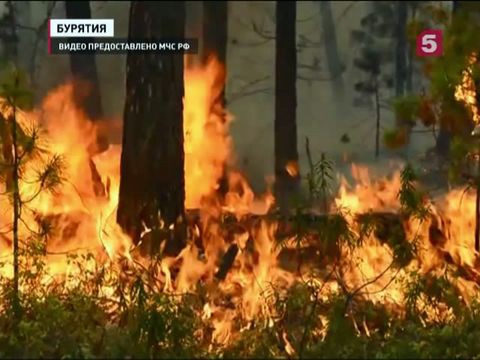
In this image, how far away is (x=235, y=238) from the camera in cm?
590

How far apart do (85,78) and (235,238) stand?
3876mm

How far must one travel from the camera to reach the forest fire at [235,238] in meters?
5.05

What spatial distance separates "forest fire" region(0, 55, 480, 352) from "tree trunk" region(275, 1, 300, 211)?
7.10 feet

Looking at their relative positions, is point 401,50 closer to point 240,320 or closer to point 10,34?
point 10,34

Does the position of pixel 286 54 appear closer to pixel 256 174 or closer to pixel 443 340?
pixel 256 174

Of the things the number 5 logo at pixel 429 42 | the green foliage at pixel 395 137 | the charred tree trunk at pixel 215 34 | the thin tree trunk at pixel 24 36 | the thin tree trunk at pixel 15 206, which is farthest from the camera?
the thin tree trunk at pixel 24 36

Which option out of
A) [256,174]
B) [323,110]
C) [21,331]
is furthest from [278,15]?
[21,331]

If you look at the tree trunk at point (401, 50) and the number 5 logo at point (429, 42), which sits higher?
the tree trunk at point (401, 50)

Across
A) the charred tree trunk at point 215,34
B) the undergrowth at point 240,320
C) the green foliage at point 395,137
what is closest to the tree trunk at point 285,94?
the charred tree trunk at point 215,34

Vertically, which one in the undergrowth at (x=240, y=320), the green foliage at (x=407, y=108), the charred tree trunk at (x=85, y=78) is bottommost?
the undergrowth at (x=240, y=320)

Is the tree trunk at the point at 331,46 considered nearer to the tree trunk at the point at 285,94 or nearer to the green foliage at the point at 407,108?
the tree trunk at the point at 285,94

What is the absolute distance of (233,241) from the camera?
5.88m

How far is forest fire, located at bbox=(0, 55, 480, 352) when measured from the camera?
5.05 meters

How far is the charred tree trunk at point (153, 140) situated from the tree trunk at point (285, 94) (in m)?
2.88
